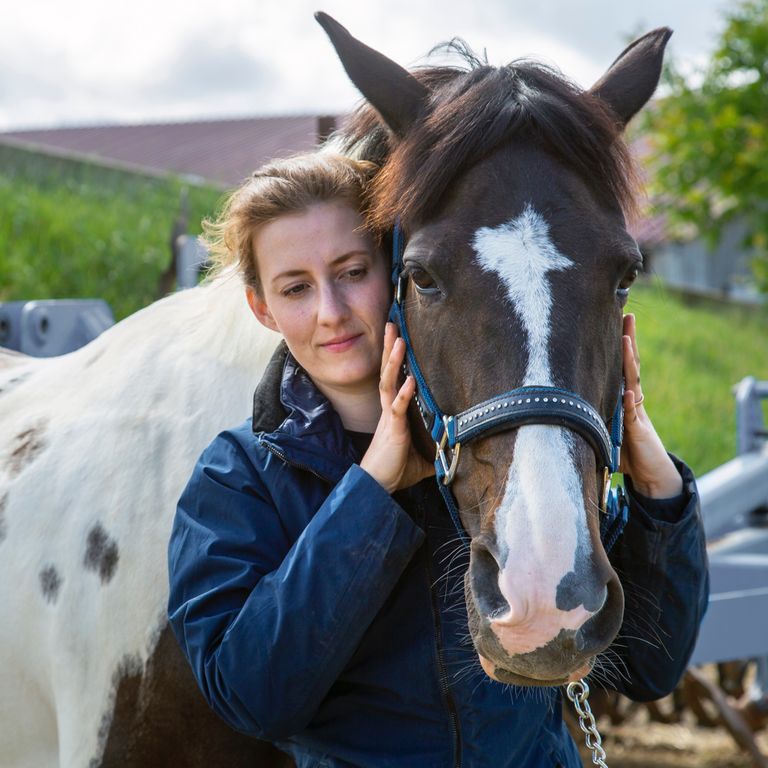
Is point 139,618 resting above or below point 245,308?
below

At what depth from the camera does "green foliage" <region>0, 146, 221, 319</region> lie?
8.45m

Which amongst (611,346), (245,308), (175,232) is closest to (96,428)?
(245,308)

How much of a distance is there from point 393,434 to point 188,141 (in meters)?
23.6

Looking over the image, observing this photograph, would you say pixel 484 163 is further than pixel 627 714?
No

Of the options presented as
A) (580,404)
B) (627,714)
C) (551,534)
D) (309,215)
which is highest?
(309,215)

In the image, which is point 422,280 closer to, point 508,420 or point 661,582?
point 508,420

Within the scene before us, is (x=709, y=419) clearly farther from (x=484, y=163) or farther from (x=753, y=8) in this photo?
(x=484, y=163)

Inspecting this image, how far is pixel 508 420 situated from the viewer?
4.86 ft

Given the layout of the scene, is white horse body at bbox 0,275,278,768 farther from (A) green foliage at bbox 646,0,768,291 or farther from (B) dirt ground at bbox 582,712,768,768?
(A) green foliage at bbox 646,0,768,291

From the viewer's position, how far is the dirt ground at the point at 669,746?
15.1 feet

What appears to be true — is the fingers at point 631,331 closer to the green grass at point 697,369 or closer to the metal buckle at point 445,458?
the metal buckle at point 445,458

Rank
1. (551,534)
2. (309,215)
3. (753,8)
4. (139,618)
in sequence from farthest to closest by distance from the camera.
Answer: (753,8) → (139,618) → (309,215) → (551,534)

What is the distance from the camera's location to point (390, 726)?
1.71m

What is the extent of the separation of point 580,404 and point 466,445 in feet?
0.63
